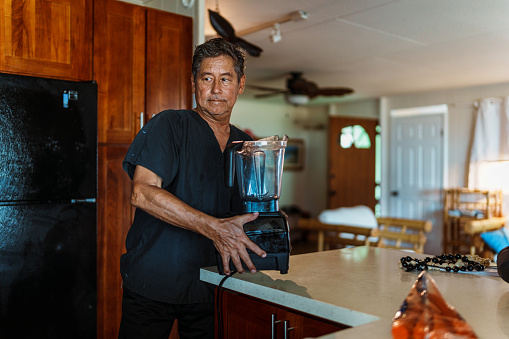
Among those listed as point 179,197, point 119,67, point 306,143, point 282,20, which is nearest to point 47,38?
point 119,67

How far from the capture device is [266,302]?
128 centimetres

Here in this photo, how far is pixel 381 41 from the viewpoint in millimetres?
4090

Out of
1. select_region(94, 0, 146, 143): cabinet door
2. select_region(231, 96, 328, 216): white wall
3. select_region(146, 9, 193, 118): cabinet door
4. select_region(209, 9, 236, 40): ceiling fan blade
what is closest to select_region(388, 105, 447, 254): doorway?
select_region(231, 96, 328, 216): white wall

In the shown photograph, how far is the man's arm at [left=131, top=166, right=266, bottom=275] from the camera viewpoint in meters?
1.24

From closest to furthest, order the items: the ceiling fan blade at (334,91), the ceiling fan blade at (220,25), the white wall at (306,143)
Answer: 1. the ceiling fan blade at (220,25)
2. the ceiling fan blade at (334,91)
3. the white wall at (306,143)

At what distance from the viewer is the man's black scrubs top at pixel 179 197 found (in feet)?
4.64

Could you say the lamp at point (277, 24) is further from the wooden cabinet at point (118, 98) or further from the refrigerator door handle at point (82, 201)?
the refrigerator door handle at point (82, 201)

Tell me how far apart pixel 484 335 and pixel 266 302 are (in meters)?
0.57

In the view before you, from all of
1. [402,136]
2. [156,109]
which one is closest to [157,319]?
[156,109]

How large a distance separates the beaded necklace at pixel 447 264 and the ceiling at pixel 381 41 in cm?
209

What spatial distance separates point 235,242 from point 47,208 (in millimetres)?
1375

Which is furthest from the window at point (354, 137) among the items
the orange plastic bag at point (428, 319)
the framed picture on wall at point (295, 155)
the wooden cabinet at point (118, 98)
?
the orange plastic bag at point (428, 319)

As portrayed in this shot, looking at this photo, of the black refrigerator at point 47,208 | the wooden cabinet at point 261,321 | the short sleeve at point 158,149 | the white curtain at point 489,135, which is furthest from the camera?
the white curtain at point 489,135

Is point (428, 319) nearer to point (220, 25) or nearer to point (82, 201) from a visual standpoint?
point (82, 201)
